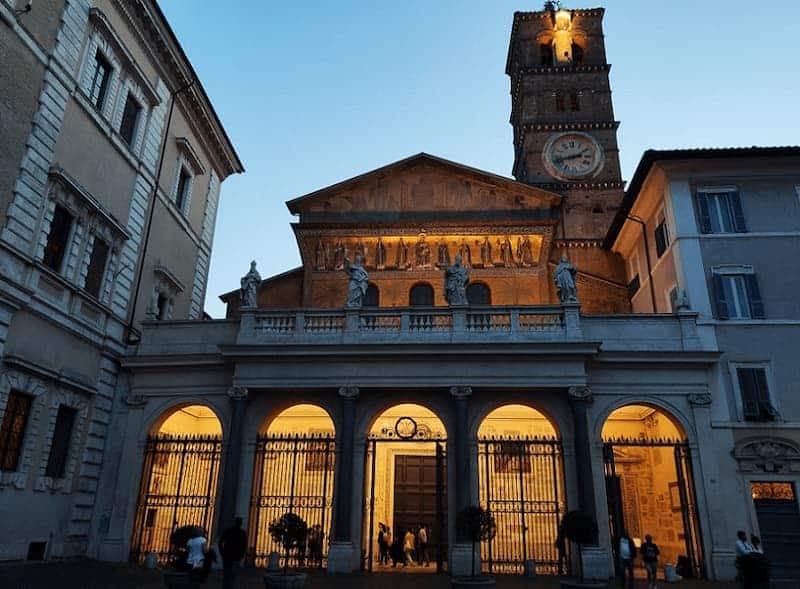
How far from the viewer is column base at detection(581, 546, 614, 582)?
48.2 feet

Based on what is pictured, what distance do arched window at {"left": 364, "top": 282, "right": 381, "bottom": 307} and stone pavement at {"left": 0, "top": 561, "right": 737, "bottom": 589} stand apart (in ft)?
37.1

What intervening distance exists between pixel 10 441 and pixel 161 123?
38.3 feet

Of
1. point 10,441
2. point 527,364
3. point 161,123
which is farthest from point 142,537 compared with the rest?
point 161,123

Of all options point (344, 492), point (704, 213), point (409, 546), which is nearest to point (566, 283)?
point (704, 213)

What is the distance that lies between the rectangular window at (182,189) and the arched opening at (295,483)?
359 inches

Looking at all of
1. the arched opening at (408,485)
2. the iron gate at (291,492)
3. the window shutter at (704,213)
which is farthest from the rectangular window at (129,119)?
the window shutter at (704,213)

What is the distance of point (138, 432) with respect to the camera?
17.8 metres

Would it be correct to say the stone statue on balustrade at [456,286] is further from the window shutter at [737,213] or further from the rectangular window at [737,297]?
the window shutter at [737,213]

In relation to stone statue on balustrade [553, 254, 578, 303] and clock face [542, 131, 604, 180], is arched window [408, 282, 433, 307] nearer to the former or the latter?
stone statue on balustrade [553, 254, 578, 303]

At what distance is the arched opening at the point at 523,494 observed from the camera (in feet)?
53.1

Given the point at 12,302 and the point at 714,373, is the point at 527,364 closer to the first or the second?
the point at 714,373

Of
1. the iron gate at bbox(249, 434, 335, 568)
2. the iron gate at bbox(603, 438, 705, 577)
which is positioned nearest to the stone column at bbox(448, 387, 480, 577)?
the iron gate at bbox(249, 434, 335, 568)

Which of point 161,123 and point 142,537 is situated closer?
point 142,537

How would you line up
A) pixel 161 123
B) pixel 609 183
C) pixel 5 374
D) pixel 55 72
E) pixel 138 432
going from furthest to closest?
pixel 609 183 → pixel 161 123 → pixel 138 432 → pixel 55 72 → pixel 5 374
